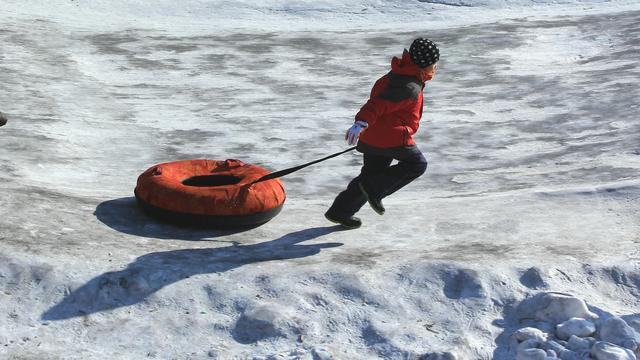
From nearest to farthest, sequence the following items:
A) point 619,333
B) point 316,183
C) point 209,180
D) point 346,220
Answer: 1. point 619,333
2. point 346,220
3. point 209,180
4. point 316,183

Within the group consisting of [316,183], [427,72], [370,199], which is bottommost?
[316,183]

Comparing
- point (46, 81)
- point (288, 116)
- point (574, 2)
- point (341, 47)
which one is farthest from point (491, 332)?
point (574, 2)

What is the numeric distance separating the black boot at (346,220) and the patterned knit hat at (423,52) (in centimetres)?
120

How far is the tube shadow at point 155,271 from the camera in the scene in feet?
15.7

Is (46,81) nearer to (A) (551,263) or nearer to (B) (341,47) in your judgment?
(B) (341,47)

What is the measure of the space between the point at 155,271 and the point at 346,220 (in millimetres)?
1723

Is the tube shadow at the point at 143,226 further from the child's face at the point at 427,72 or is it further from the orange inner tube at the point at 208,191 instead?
the child's face at the point at 427,72

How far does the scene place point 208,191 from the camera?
6234 millimetres

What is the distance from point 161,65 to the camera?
1259 centimetres

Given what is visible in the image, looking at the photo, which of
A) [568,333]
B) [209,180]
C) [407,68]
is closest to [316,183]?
[209,180]

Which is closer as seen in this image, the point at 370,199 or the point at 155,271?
the point at 155,271

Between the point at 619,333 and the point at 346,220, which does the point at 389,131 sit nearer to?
the point at 346,220

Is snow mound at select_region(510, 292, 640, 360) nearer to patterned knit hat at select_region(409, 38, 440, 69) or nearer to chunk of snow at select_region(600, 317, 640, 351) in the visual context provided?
chunk of snow at select_region(600, 317, 640, 351)

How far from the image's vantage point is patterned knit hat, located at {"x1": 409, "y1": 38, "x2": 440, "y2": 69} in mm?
5871
